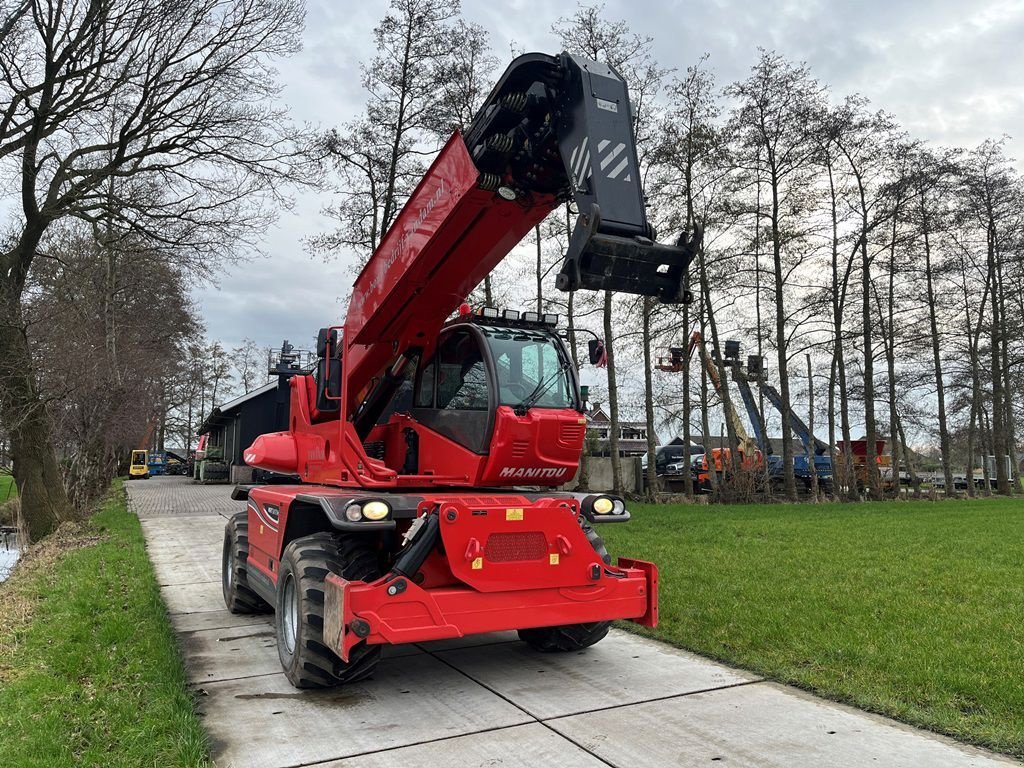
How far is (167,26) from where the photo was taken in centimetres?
1369

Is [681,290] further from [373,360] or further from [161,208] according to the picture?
[161,208]

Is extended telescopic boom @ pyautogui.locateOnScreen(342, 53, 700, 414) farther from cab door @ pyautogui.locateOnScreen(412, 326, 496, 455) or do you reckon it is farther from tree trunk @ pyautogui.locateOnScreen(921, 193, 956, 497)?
tree trunk @ pyautogui.locateOnScreen(921, 193, 956, 497)

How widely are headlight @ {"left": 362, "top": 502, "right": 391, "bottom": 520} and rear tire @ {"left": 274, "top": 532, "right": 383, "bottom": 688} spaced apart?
Answer: 1.45 ft

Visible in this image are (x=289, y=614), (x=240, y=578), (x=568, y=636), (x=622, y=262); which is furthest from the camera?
(x=240, y=578)

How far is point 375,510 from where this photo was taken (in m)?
4.91

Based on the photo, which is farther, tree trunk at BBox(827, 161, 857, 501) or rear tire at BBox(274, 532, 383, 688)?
tree trunk at BBox(827, 161, 857, 501)

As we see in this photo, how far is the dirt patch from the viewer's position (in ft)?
22.0

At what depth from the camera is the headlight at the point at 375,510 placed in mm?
4891

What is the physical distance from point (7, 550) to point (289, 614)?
14.1 metres

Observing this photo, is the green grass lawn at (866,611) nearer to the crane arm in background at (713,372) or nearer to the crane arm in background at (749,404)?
the crane arm in background at (713,372)

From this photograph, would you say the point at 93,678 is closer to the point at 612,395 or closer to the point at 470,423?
the point at 470,423

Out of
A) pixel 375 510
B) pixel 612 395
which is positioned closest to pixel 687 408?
pixel 612 395

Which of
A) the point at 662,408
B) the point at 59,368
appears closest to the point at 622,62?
the point at 662,408

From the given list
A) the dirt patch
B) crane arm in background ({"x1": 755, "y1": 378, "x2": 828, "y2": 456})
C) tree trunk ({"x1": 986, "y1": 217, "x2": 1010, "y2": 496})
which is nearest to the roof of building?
the dirt patch
